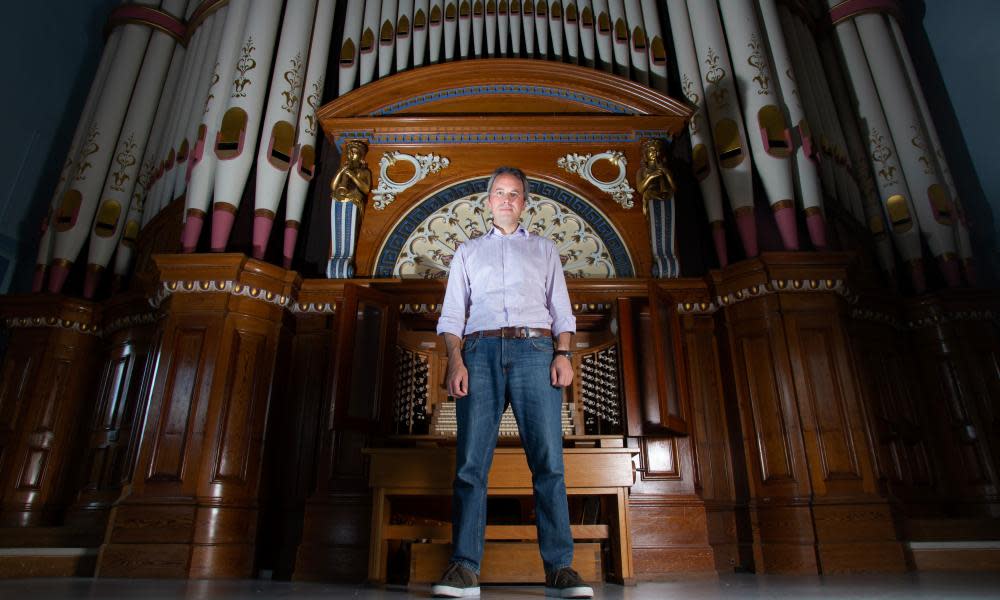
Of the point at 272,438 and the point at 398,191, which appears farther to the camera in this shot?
the point at 398,191

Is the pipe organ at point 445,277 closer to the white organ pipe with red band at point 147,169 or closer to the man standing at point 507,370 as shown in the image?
the white organ pipe with red band at point 147,169

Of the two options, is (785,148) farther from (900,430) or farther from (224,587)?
(224,587)

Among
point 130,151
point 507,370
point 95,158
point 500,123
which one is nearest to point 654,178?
point 500,123

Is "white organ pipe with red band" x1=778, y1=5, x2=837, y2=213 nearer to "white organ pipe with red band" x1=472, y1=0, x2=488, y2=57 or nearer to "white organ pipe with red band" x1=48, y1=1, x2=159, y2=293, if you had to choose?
"white organ pipe with red band" x1=472, y1=0, x2=488, y2=57

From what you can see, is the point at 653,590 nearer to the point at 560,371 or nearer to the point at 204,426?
the point at 560,371

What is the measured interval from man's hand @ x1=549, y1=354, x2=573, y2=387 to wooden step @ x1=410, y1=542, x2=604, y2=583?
1112 mm

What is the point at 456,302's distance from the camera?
236 cm

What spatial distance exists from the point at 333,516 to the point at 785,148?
3.91m

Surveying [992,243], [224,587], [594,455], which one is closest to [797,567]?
[594,455]

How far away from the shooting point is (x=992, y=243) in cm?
547

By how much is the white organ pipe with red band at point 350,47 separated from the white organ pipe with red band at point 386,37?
20 cm

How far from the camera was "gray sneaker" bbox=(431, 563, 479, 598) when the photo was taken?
1.93 meters

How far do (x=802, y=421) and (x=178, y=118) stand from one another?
18.0ft

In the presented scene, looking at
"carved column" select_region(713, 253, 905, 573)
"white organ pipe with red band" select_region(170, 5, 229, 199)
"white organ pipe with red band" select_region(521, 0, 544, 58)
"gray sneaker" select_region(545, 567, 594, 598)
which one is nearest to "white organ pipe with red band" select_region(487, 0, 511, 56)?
"white organ pipe with red band" select_region(521, 0, 544, 58)
